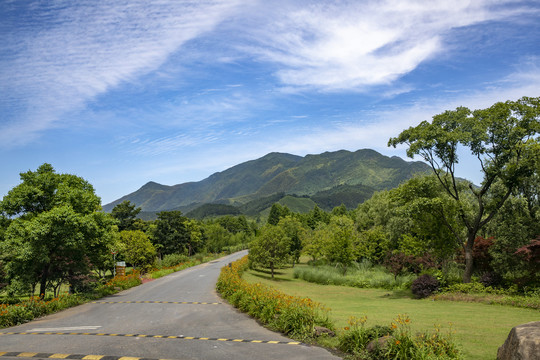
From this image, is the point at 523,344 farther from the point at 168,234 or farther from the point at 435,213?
the point at 168,234

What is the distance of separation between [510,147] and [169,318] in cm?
2059

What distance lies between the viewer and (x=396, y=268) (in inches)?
1198

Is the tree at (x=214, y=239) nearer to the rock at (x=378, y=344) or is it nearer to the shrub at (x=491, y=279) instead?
the shrub at (x=491, y=279)

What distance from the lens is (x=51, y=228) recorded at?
1861 centimetres

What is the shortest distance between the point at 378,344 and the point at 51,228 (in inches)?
667

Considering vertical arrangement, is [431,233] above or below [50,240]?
below

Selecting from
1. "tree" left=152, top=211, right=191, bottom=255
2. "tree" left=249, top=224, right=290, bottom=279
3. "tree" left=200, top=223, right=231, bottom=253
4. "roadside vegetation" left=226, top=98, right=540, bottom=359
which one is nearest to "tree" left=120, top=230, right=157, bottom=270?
"tree" left=152, top=211, right=191, bottom=255

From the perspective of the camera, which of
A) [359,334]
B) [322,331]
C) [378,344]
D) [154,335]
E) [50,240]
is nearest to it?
[378,344]

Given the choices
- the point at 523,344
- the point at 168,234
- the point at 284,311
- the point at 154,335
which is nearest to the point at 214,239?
the point at 168,234

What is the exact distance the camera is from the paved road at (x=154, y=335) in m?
9.48

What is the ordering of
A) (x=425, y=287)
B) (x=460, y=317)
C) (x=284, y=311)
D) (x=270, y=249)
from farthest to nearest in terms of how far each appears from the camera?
(x=270, y=249), (x=425, y=287), (x=460, y=317), (x=284, y=311)

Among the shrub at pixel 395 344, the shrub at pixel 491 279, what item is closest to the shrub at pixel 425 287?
the shrub at pixel 491 279

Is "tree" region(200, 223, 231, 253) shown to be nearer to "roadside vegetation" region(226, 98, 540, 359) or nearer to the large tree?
the large tree

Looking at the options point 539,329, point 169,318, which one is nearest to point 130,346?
point 169,318
